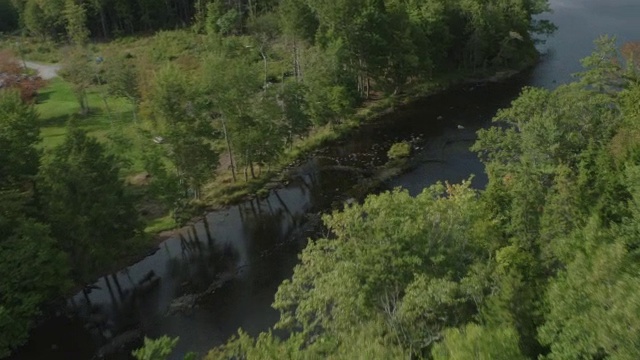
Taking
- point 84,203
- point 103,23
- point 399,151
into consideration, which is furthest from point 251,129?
point 103,23

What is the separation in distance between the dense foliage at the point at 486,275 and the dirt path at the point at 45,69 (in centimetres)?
8275

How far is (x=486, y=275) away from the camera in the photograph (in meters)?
26.4

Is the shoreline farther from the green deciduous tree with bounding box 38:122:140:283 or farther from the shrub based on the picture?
the green deciduous tree with bounding box 38:122:140:283

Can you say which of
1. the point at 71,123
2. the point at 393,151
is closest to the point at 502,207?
the point at 393,151

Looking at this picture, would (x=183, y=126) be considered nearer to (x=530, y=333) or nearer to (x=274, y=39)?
(x=530, y=333)

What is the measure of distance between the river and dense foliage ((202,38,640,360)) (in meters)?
11.6

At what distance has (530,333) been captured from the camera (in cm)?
2383

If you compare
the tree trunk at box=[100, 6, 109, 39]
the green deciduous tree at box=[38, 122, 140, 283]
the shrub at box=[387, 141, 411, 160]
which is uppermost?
the tree trunk at box=[100, 6, 109, 39]

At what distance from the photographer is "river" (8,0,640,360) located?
40875 millimetres

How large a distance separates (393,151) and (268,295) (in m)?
27.9

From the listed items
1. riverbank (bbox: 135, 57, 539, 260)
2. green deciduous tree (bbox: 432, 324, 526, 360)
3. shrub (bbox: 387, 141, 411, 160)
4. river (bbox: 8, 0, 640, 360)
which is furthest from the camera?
shrub (bbox: 387, 141, 411, 160)

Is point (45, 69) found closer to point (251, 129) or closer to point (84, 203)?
point (251, 129)

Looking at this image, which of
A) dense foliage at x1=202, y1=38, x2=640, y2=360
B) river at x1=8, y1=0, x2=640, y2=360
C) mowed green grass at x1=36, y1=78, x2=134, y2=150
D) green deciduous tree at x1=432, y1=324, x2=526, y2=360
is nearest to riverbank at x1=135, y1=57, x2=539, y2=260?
river at x1=8, y1=0, x2=640, y2=360

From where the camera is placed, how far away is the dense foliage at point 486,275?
19719 mm
